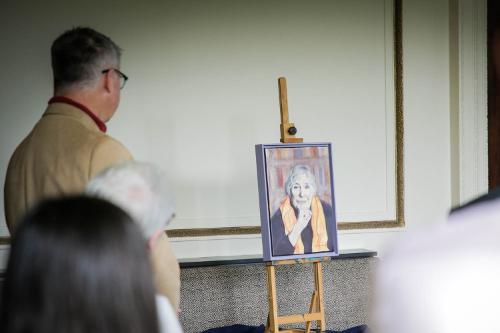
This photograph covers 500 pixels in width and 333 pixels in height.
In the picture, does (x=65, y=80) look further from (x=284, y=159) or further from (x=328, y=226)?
(x=328, y=226)

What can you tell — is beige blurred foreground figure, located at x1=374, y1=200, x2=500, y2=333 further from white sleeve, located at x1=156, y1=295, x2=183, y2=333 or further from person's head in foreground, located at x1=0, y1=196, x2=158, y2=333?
white sleeve, located at x1=156, y1=295, x2=183, y2=333

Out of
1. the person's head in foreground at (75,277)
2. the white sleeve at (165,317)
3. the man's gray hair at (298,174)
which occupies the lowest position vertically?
the man's gray hair at (298,174)

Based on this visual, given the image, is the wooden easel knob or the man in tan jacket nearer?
the man in tan jacket

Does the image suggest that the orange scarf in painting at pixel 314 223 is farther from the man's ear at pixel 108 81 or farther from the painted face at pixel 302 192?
the man's ear at pixel 108 81

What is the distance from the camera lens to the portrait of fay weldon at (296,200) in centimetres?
383

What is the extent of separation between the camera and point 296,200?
389cm

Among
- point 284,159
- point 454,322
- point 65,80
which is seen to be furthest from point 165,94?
point 454,322

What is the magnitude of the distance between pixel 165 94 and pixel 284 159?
1.15 m

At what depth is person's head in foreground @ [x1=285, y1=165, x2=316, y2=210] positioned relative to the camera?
3.89 metres

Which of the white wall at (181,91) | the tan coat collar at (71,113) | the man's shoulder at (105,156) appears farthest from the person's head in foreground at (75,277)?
the white wall at (181,91)

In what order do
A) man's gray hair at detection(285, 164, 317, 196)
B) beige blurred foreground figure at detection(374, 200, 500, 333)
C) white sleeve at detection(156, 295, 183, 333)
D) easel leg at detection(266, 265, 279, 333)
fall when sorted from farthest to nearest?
man's gray hair at detection(285, 164, 317, 196)
easel leg at detection(266, 265, 279, 333)
white sleeve at detection(156, 295, 183, 333)
beige blurred foreground figure at detection(374, 200, 500, 333)

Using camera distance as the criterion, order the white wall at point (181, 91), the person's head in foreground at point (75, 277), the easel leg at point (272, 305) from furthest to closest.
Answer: the white wall at point (181, 91), the easel leg at point (272, 305), the person's head in foreground at point (75, 277)

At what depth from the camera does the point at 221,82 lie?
183 inches

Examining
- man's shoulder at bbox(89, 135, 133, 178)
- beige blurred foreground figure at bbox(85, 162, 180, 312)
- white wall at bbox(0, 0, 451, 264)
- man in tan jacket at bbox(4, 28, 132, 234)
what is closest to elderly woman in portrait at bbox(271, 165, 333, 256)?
white wall at bbox(0, 0, 451, 264)
